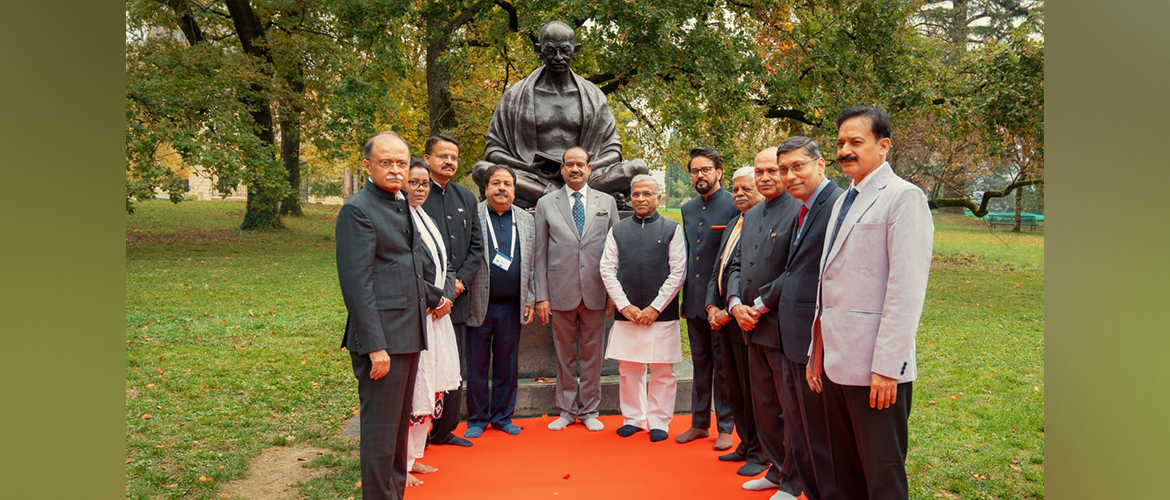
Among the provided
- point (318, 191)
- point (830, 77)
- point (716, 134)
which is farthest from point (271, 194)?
point (318, 191)

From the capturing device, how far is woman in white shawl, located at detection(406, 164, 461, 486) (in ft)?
13.7

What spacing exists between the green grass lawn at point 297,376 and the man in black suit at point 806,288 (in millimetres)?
1103

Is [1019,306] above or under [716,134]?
under

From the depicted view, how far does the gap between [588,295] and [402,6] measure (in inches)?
325

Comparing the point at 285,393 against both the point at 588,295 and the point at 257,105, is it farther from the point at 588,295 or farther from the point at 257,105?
Result: the point at 257,105

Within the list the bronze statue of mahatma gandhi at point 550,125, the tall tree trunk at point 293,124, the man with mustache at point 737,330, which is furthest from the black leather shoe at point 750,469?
the tall tree trunk at point 293,124

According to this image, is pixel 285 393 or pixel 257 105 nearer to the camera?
pixel 285 393

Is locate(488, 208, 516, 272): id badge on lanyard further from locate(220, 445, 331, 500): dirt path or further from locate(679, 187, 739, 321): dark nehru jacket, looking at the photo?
locate(220, 445, 331, 500): dirt path

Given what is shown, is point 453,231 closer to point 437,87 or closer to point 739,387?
point 739,387

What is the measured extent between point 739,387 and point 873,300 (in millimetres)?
2062

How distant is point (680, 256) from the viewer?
512 cm

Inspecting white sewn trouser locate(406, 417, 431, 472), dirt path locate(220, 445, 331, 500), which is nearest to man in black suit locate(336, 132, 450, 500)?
white sewn trouser locate(406, 417, 431, 472)

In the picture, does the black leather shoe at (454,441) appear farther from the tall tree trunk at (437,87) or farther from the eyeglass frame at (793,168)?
the tall tree trunk at (437,87)

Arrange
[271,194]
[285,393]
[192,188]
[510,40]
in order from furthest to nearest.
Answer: [192,188] → [271,194] → [510,40] → [285,393]
